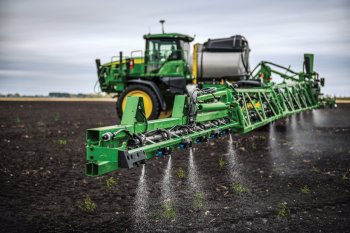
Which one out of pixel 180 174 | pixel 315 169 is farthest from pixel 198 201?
pixel 315 169

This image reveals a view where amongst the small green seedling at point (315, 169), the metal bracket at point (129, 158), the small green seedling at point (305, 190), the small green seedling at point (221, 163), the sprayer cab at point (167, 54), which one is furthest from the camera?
the sprayer cab at point (167, 54)

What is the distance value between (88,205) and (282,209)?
113 inches

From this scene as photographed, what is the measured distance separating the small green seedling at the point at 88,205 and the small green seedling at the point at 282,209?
8.94ft

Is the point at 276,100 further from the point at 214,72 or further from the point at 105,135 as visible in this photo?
the point at 105,135

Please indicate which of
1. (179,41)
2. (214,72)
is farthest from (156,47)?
(214,72)

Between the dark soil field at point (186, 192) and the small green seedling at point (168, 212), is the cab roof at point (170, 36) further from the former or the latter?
the small green seedling at point (168, 212)

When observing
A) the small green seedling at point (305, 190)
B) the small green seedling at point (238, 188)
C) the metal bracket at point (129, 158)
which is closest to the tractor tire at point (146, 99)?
the small green seedling at point (238, 188)

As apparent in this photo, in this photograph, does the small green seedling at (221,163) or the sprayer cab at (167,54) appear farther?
the sprayer cab at (167,54)

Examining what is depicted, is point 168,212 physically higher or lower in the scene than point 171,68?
lower

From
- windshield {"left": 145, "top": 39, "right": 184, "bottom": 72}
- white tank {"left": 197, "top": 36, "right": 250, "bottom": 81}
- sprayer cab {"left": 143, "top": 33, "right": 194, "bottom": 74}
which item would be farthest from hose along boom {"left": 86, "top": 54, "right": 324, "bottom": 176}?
windshield {"left": 145, "top": 39, "right": 184, "bottom": 72}

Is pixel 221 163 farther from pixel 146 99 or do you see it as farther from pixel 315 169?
pixel 146 99

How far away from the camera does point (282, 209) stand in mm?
5582

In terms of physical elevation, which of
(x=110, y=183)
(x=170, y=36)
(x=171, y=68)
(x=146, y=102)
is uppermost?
(x=170, y=36)

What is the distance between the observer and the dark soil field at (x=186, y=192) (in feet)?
16.7
